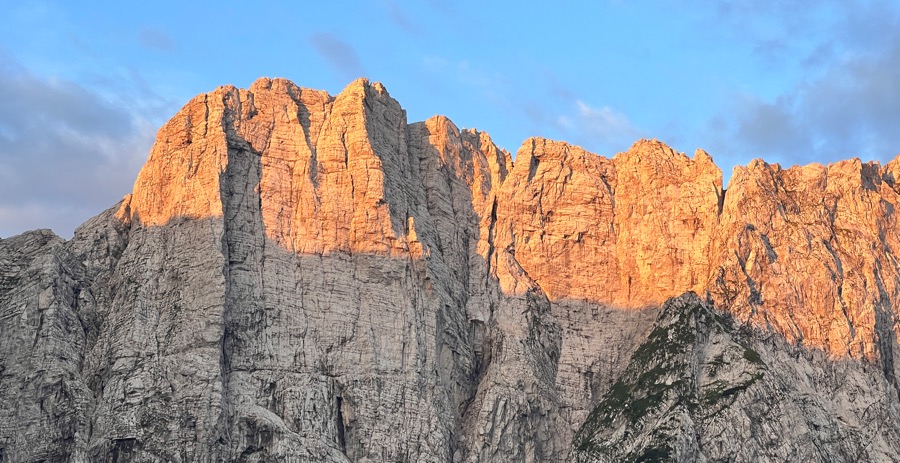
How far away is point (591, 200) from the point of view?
120 meters

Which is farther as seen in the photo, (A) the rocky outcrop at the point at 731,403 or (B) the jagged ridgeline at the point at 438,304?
(A) the rocky outcrop at the point at 731,403

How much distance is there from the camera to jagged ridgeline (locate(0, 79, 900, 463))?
104m

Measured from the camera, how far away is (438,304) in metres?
111

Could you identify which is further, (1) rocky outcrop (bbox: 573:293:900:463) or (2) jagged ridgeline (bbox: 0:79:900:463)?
(1) rocky outcrop (bbox: 573:293:900:463)

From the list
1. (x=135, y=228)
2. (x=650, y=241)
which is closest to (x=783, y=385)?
(x=650, y=241)

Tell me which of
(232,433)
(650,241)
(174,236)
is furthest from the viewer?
(650,241)

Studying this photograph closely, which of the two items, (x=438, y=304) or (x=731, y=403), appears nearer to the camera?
(x=731, y=403)

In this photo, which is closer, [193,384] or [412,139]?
[193,384]

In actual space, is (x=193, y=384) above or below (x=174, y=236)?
below

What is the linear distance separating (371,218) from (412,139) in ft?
32.3

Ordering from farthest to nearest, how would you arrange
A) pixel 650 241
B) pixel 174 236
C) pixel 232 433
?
pixel 650 241, pixel 174 236, pixel 232 433

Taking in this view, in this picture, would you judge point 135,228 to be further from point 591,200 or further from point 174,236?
point 591,200

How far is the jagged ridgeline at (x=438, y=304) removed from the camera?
10369 centimetres

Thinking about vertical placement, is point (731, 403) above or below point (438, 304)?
below
